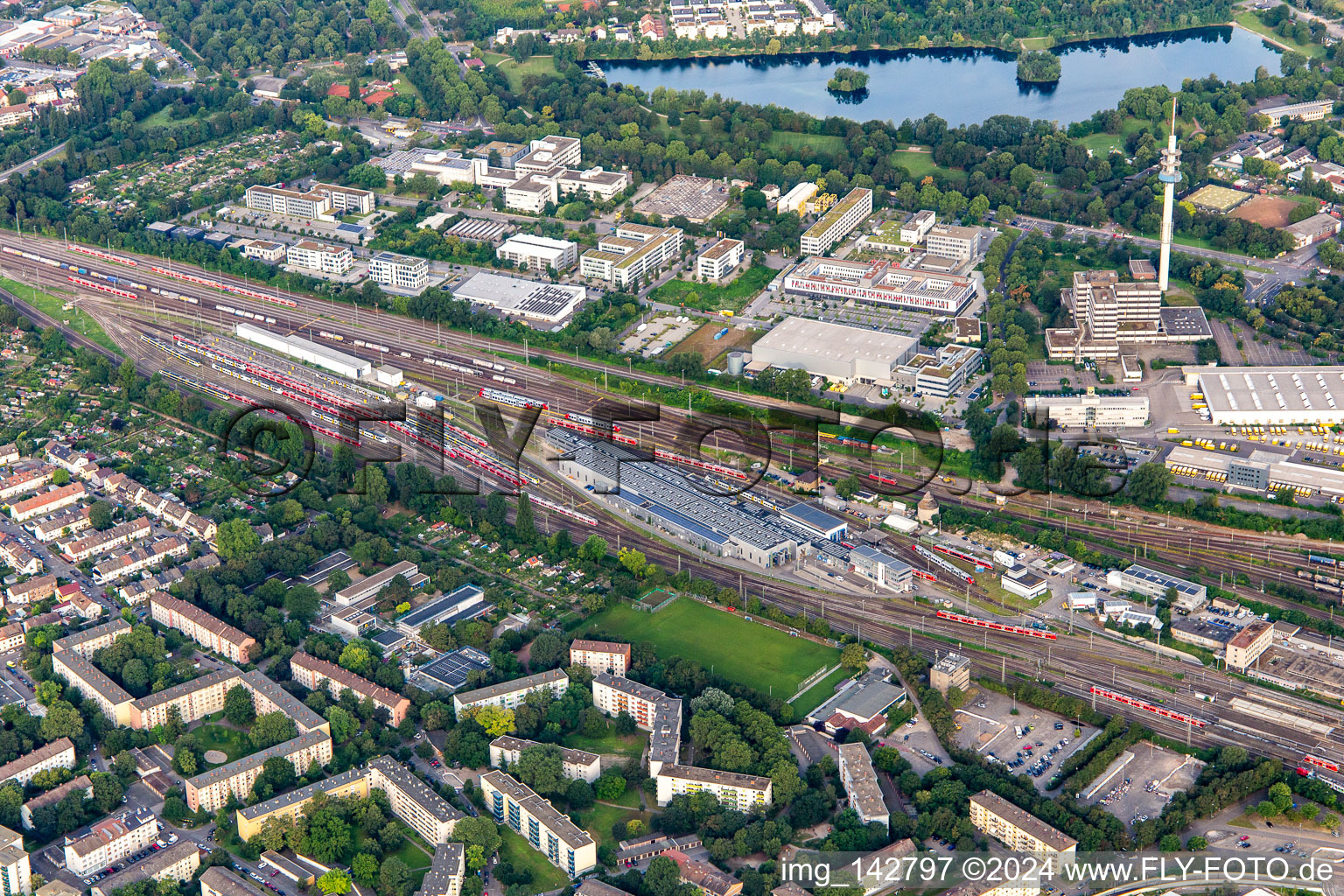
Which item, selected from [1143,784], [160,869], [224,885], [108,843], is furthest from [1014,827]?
[108,843]

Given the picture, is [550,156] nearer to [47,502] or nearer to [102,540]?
[47,502]

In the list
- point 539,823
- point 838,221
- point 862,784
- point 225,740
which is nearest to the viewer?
point 539,823

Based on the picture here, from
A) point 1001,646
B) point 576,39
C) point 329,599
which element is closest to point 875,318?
point 1001,646

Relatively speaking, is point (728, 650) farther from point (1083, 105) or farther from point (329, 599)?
point (1083, 105)

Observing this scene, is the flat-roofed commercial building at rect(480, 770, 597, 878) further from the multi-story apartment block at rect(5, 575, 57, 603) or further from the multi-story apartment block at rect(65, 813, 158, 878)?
the multi-story apartment block at rect(5, 575, 57, 603)

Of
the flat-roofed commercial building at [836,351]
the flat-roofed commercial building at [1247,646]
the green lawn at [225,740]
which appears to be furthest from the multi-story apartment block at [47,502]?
the flat-roofed commercial building at [1247,646]

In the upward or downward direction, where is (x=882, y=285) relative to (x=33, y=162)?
downward

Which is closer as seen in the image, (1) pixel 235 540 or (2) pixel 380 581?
(2) pixel 380 581
